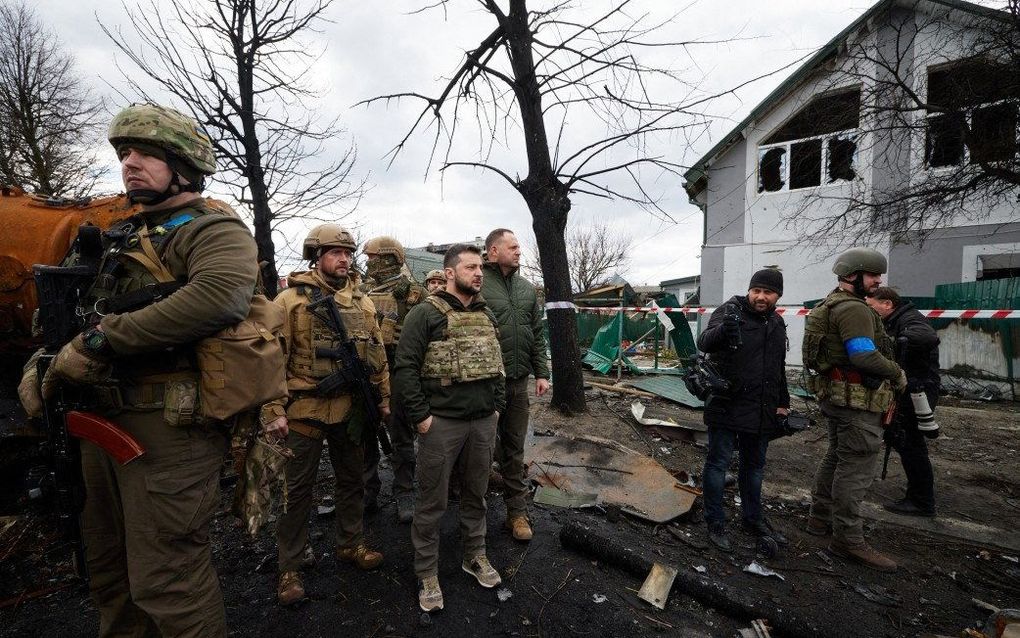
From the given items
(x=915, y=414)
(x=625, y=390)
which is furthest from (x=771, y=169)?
(x=915, y=414)

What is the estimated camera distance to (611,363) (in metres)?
8.41

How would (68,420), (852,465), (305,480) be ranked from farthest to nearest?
(852,465), (305,480), (68,420)

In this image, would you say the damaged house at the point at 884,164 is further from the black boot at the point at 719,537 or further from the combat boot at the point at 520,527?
the combat boot at the point at 520,527

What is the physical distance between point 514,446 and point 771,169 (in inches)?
459

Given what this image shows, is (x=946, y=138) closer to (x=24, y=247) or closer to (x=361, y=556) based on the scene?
(x=361, y=556)

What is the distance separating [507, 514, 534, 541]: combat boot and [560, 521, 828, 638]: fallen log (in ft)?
0.83

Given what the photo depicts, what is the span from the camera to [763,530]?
127 inches

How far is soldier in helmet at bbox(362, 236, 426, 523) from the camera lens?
354 cm

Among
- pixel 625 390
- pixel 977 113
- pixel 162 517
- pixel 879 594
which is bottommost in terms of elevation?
pixel 879 594

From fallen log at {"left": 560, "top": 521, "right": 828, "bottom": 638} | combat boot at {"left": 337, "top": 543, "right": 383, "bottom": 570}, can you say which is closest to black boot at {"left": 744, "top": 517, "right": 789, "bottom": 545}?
fallen log at {"left": 560, "top": 521, "right": 828, "bottom": 638}

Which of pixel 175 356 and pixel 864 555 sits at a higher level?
pixel 175 356

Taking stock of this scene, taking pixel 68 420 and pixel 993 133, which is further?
pixel 993 133

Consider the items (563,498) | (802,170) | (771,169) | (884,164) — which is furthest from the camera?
(771,169)

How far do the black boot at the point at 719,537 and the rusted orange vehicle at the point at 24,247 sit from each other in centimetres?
490
